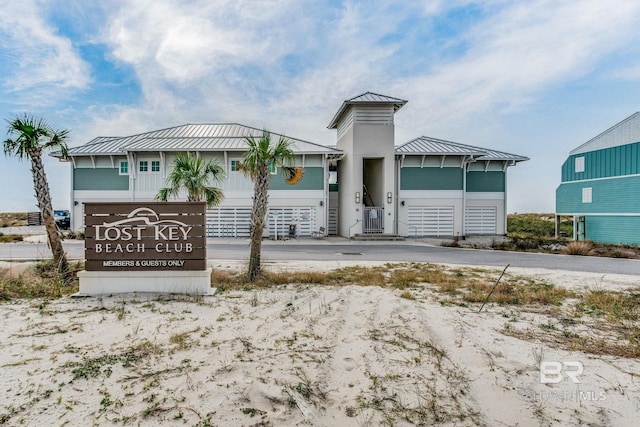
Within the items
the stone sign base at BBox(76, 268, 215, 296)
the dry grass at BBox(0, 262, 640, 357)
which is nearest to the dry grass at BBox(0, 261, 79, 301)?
the dry grass at BBox(0, 262, 640, 357)

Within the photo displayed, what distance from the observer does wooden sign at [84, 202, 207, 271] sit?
696 cm

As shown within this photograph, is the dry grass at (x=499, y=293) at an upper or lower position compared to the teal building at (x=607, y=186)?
lower

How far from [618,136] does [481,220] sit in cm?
936

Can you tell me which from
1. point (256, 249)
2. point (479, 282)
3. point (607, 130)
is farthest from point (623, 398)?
point (607, 130)

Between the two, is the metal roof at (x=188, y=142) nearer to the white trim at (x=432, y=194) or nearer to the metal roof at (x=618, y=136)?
the white trim at (x=432, y=194)

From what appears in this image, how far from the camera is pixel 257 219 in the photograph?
27.9ft

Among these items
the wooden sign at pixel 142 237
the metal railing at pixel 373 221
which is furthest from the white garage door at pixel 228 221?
the wooden sign at pixel 142 237

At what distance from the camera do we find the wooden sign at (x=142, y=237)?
6.96 meters

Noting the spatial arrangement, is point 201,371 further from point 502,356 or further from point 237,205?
point 237,205

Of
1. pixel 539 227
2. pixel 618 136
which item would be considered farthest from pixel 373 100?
pixel 539 227

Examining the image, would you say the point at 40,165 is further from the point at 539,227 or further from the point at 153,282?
the point at 539,227

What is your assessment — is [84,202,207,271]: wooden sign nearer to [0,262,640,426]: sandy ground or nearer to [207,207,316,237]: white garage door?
[0,262,640,426]: sandy ground

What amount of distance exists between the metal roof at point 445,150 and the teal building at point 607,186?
149 inches

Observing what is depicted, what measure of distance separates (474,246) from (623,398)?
15.1 metres
